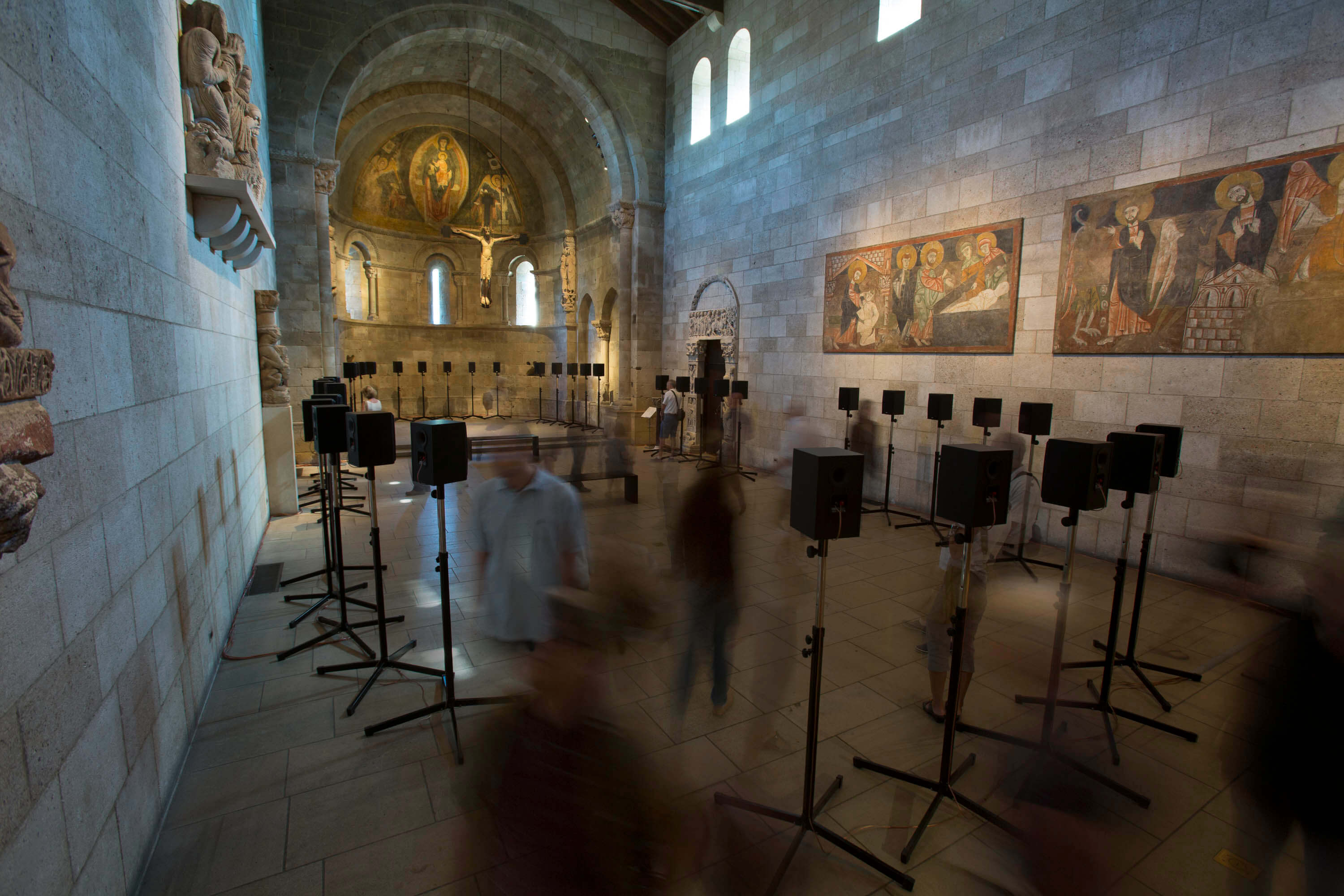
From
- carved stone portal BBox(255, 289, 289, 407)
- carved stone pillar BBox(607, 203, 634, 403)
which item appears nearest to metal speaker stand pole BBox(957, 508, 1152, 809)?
carved stone portal BBox(255, 289, 289, 407)

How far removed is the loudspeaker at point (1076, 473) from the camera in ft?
10.1

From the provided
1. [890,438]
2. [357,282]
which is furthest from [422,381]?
[890,438]

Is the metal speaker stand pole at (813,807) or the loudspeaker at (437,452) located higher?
the loudspeaker at (437,452)

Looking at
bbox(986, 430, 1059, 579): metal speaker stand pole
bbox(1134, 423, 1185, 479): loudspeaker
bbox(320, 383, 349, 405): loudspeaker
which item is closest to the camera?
bbox(1134, 423, 1185, 479): loudspeaker

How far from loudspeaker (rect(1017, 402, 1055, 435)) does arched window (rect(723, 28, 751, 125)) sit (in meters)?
7.82

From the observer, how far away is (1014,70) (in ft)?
22.0

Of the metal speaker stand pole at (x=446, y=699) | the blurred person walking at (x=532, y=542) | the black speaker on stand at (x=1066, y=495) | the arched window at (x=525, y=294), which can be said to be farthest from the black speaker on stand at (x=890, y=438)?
the arched window at (x=525, y=294)

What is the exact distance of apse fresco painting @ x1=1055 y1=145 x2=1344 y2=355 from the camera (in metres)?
4.70

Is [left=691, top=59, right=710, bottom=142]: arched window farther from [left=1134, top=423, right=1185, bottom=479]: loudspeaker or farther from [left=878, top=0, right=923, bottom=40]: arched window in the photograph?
[left=1134, top=423, right=1185, bottom=479]: loudspeaker

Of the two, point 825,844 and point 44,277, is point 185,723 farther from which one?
point 825,844

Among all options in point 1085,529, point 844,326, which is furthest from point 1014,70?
point 1085,529

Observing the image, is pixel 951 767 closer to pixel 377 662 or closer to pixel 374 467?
pixel 377 662

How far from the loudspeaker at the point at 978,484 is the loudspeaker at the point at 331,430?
3.76 metres

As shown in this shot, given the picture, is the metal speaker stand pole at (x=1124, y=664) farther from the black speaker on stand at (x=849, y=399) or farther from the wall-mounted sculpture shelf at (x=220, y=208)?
the wall-mounted sculpture shelf at (x=220, y=208)
